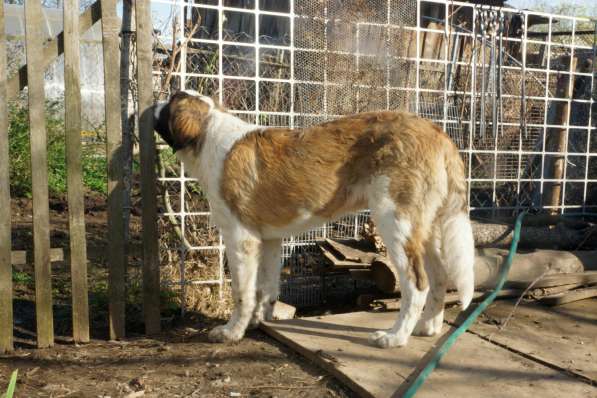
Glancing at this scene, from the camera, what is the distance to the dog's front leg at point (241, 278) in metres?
4.06

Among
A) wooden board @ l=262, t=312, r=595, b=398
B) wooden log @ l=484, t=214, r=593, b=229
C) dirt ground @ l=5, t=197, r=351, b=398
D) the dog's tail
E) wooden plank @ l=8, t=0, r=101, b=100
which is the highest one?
wooden plank @ l=8, t=0, r=101, b=100

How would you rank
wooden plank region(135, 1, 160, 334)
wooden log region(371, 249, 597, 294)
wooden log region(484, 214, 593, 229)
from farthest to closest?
wooden log region(484, 214, 593, 229) < wooden log region(371, 249, 597, 294) < wooden plank region(135, 1, 160, 334)

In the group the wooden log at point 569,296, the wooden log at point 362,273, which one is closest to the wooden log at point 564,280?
the wooden log at point 569,296

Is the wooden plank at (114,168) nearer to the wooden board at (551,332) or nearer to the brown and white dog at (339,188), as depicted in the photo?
the brown and white dog at (339,188)

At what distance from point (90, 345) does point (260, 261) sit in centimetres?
143

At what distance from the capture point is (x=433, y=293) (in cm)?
407

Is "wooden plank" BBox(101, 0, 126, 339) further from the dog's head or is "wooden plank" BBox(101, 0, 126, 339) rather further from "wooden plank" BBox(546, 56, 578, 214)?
"wooden plank" BBox(546, 56, 578, 214)

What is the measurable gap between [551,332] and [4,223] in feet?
13.5

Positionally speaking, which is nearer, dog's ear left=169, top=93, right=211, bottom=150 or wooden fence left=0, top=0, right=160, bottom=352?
wooden fence left=0, top=0, right=160, bottom=352

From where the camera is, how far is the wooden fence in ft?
13.0

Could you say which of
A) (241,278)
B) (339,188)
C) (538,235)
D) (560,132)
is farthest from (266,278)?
(560,132)

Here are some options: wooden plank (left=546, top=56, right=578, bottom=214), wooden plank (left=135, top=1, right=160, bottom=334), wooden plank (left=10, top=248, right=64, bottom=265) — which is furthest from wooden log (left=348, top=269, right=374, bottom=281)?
wooden plank (left=546, top=56, right=578, bottom=214)

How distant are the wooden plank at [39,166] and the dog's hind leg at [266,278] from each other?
1.54 meters

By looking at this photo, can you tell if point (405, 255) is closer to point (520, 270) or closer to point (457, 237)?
point (457, 237)
